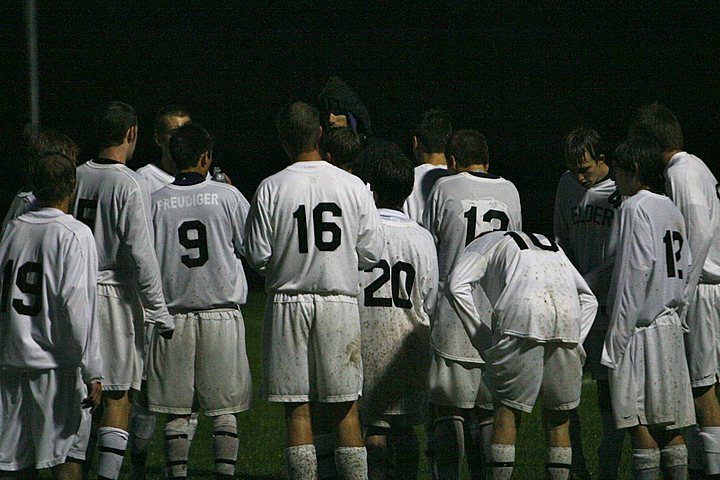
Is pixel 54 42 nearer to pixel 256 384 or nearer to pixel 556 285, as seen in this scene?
pixel 256 384

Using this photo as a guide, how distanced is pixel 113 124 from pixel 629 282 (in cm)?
284

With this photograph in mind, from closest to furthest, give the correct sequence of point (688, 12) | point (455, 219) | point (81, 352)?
point (81, 352) < point (455, 219) < point (688, 12)

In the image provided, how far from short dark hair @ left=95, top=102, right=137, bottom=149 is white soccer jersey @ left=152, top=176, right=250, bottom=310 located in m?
0.39

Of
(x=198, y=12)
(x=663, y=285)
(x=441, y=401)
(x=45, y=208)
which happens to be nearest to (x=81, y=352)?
(x=45, y=208)

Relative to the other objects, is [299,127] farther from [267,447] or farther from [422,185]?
[267,447]

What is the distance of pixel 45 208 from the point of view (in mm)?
5461

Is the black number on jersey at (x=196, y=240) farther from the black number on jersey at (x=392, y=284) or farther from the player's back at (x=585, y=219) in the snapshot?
the player's back at (x=585, y=219)

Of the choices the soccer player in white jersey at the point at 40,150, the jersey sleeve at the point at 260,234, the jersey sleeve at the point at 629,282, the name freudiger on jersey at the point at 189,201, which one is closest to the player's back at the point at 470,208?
the jersey sleeve at the point at 629,282

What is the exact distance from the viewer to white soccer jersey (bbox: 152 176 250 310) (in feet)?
21.1

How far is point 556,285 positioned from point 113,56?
52.2 feet

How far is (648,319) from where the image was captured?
19.9ft

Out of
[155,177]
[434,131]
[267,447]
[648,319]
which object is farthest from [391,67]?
[648,319]

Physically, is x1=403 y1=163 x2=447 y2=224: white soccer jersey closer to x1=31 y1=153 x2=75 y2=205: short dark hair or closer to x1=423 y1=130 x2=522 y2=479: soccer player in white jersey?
x1=423 y1=130 x2=522 y2=479: soccer player in white jersey

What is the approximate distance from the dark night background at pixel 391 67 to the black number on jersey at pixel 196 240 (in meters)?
13.6
